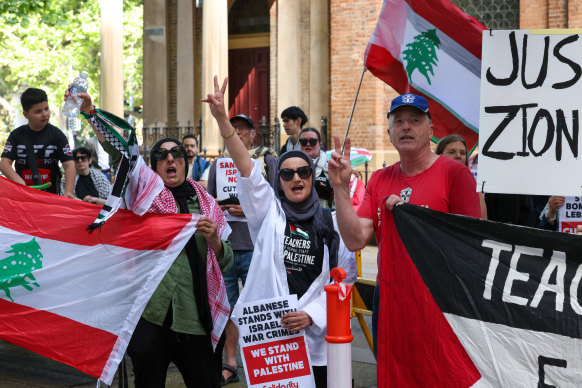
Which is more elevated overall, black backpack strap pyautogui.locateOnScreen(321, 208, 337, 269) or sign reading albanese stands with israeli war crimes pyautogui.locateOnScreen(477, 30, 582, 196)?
sign reading albanese stands with israeli war crimes pyautogui.locateOnScreen(477, 30, 582, 196)

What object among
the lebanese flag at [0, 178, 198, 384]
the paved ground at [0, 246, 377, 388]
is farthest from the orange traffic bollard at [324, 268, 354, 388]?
the paved ground at [0, 246, 377, 388]

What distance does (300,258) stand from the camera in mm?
5008

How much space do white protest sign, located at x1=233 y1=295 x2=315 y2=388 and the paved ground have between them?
7.25 feet

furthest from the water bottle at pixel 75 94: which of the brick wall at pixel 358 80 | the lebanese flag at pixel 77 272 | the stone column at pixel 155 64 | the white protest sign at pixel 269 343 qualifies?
the stone column at pixel 155 64

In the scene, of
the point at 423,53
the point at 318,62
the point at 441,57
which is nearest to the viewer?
the point at 441,57

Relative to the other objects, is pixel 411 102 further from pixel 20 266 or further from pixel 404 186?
pixel 20 266

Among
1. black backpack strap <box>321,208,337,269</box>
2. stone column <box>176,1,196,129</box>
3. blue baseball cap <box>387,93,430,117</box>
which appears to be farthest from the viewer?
stone column <box>176,1,196,129</box>

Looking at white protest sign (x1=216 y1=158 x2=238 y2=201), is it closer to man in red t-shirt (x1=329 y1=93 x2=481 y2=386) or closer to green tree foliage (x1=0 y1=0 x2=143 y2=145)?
man in red t-shirt (x1=329 y1=93 x2=481 y2=386)

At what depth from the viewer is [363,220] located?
4.70m

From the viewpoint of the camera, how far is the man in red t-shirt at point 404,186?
4.46 metres

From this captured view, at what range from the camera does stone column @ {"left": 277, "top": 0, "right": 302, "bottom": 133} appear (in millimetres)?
22469

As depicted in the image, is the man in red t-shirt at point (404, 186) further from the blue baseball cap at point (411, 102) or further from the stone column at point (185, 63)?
the stone column at point (185, 63)

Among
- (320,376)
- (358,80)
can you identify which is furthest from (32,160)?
(358,80)

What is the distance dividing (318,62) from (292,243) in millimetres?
17337
